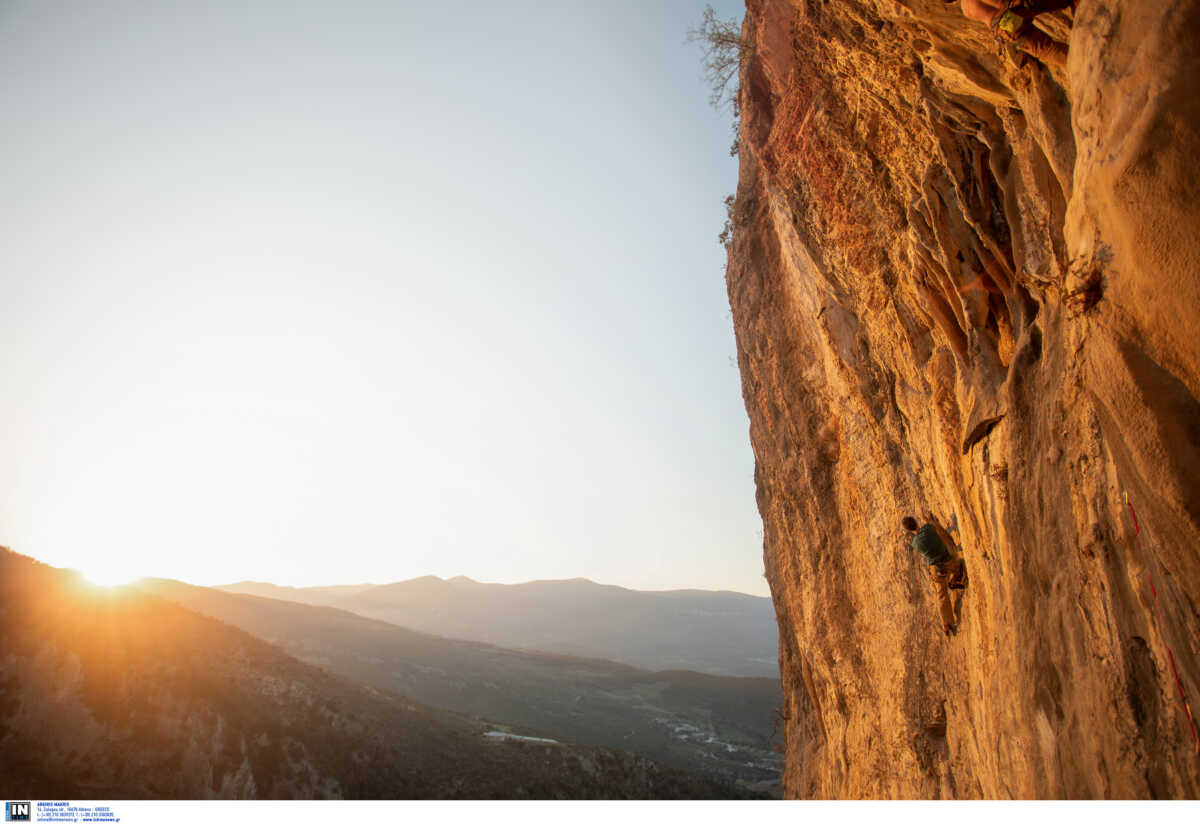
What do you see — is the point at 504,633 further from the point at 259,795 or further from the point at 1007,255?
the point at 1007,255

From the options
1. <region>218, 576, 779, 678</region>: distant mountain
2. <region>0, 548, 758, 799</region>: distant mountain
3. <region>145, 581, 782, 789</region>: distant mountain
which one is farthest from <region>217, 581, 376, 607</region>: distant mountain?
<region>0, 548, 758, 799</region>: distant mountain

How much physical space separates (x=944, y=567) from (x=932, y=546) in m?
0.32

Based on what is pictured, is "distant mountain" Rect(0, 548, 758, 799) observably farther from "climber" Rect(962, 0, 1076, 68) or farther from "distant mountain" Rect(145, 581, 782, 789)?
"climber" Rect(962, 0, 1076, 68)

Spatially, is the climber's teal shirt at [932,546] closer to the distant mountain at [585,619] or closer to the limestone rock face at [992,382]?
the limestone rock face at [992,382]

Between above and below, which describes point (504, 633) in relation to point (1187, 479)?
below

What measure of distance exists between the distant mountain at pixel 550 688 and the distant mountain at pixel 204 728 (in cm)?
803

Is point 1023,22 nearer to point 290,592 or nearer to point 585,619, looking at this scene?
point 585,619

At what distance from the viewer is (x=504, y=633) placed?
108250 millimetres

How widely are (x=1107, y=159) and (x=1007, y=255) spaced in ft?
7.63

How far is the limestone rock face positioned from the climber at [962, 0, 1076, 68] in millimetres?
112

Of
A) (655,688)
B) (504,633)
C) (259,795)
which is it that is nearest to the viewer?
(259,795)

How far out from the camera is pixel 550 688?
50.3 metres

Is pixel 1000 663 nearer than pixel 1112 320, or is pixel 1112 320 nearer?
pixel 1112 320
